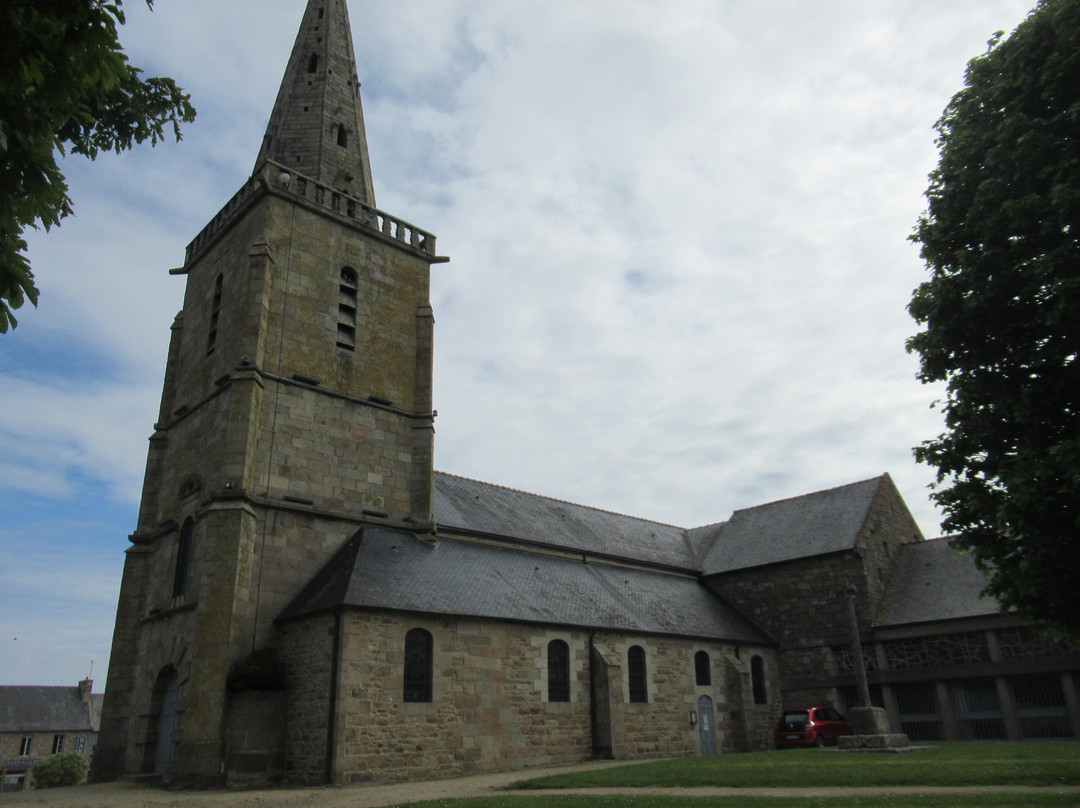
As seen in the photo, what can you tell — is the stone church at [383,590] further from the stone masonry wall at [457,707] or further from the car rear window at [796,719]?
the car rear window at [796,719]

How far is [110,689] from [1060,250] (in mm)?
23874

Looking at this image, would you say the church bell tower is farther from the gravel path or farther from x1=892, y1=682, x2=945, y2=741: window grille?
x1=892, y1=682, x2=945, y2=741: window grille

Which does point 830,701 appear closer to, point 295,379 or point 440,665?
point 440,665

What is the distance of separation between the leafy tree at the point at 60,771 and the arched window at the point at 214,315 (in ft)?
137

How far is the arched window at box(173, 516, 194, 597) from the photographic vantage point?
20.4 m

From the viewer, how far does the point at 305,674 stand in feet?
58.5

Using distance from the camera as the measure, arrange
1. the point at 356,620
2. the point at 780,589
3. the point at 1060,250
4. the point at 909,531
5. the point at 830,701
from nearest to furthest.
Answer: the point at 1060,250
the point at 356,620
the point at 830,701
the point at 780,589
the point at 909,531

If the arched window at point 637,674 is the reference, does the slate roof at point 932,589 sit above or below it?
above

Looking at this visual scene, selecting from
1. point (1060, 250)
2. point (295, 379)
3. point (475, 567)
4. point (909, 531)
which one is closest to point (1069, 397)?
point (1060, 250)

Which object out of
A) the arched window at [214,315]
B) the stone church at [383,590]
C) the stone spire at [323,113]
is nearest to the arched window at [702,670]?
the stone church at [383,590]

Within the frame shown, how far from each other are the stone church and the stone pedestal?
5.04 m

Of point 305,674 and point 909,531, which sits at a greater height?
point 909,531

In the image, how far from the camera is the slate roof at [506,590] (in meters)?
19.0

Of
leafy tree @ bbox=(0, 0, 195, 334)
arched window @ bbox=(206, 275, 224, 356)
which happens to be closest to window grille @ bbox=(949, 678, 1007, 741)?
arched window @ bbox=(206, 275, 224, 356)
